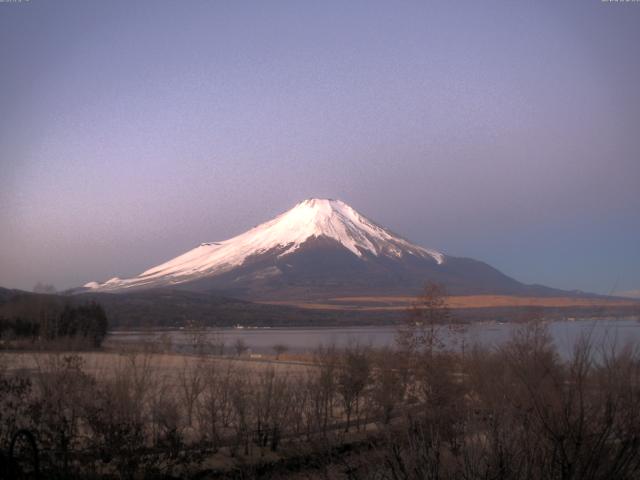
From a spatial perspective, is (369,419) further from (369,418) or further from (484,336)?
(484,336)

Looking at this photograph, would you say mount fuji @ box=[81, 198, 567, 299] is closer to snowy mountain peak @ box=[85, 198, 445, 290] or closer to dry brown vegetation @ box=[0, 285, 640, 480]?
snowy mountain peak @ box=[85, 198, 445, 290]

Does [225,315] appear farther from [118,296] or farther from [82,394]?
[82,394]

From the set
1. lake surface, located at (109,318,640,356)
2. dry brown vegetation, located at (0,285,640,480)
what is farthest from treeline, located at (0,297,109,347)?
dry brown vegetation, located at (0,285,640,480)

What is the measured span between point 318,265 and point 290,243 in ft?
54.0

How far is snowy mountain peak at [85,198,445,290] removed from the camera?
5719 inches

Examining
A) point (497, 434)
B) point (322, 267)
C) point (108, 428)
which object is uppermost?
point (322, 267)

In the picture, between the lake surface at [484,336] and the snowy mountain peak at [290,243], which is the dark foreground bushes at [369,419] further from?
the snowy mountain peak at [290,243]

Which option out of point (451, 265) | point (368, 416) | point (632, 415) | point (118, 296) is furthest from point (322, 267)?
point (632, 415)

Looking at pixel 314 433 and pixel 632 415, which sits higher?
pixel 632 415

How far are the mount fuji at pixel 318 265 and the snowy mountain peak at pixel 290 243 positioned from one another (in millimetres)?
210

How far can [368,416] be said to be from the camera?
1616cm

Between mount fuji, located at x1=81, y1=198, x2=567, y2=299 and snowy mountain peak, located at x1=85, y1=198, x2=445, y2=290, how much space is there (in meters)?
0.21

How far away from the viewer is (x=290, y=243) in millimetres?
154375

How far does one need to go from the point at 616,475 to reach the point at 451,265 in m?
144
